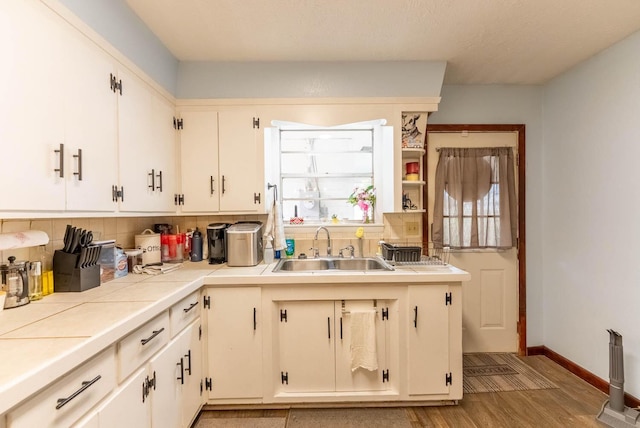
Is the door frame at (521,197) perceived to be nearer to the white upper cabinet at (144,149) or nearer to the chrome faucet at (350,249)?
the chrome faucet at (350,249)

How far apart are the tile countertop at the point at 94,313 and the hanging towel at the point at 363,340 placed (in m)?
0.23

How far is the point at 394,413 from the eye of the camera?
6.40ft

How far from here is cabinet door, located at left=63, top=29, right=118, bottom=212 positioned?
1311 mm

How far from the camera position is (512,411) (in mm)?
1992

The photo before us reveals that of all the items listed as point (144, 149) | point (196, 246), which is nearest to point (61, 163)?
point (144, 149)

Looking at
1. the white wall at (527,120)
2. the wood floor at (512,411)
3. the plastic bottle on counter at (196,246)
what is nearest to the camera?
the wood floor at (512,411)

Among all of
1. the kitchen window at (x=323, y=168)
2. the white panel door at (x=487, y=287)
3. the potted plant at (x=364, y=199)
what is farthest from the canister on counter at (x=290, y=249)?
the white panel door at (x=487, y=287)

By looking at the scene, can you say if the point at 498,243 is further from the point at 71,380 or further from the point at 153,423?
the point at 71,380

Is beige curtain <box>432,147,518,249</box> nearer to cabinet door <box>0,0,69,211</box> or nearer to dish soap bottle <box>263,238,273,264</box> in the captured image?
dish soap bottle <box>263,238,273,264</box>

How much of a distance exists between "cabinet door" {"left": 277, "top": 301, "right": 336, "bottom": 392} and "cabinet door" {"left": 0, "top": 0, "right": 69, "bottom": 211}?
134 centimetres

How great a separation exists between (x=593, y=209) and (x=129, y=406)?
3.10m

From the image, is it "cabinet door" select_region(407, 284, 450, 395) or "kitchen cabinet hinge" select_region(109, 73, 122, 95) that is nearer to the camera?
"kitchen cabinet hinge" select_region(109, 73, 122, 95)

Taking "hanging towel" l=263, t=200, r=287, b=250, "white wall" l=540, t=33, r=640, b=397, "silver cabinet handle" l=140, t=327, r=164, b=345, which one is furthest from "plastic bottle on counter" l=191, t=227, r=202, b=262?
"white wall" l=540, t=33, r=640, b=397

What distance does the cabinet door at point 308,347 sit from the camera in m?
1.95
